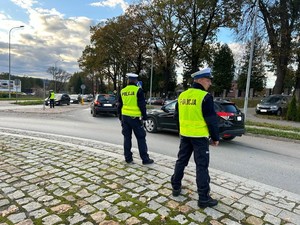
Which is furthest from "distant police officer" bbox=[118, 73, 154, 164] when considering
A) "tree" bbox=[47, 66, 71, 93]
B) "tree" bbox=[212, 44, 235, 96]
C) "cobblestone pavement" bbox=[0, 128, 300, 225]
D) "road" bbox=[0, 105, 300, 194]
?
"tree" bbox=[47, 66, 71, 93]

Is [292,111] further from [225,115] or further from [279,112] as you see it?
[225,115]

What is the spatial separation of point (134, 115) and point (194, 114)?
5.92ft

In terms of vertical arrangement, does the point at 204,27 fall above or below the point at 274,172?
above

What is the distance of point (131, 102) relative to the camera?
4.82 meters

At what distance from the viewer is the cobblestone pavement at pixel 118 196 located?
290 centimetres

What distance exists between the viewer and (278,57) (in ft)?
74.5

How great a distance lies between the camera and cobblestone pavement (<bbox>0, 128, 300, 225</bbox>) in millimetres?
2904

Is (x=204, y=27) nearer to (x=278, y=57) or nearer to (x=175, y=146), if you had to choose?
(x=278, y=57)

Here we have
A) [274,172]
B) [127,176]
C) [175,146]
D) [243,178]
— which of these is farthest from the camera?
[175,146]

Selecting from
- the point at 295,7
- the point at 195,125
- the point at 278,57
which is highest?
the point at 295,7

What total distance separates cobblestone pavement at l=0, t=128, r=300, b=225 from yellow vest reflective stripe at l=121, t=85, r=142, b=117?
1.03 m

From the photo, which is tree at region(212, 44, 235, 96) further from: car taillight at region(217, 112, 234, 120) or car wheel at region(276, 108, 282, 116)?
car taillight at region(217, 112, 234, 120)

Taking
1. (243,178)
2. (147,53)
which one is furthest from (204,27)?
(243,178)

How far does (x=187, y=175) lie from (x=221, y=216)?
1.38 m
